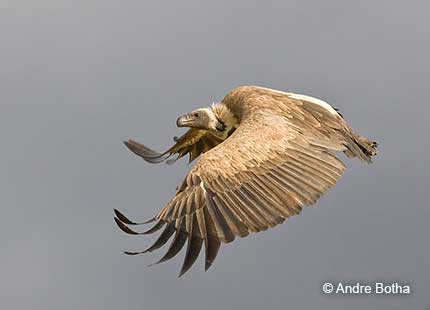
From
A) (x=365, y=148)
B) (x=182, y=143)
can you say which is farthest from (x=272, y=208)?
(x=182, y=143)

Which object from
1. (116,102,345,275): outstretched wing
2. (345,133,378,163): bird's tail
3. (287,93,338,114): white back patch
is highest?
(287,93,338,114): white back patch

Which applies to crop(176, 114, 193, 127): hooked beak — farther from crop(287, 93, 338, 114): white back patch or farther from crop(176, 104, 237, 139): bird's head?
crop(287, 93, 338, 114): white back patch

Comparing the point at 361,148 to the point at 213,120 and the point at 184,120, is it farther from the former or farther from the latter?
the point at 184,120

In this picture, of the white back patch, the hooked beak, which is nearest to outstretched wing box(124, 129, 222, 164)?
the hooked beak

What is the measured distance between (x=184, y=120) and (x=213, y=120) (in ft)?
1.91

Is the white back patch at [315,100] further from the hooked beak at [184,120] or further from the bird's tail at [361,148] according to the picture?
the hooked beak at [184,120]

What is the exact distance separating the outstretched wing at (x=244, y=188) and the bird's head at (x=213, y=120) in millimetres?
2738

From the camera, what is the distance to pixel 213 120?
750 inches

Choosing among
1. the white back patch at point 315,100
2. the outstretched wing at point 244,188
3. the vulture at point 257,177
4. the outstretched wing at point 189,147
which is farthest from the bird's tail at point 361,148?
the outstretched wing at point 189,147

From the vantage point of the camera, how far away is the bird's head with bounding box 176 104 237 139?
747 inches

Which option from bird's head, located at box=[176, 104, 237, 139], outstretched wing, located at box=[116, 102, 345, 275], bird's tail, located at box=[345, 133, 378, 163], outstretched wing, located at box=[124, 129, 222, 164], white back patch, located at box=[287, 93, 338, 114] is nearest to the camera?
outstretched wing, located at box=[116, 102, 345, 275]

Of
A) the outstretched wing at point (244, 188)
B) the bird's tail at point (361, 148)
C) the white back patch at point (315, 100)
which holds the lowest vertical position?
the outstretched wing at point (244, 188)

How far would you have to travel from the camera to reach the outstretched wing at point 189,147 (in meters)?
20.2

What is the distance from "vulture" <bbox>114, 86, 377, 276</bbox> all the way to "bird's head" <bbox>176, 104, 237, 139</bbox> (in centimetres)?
130
